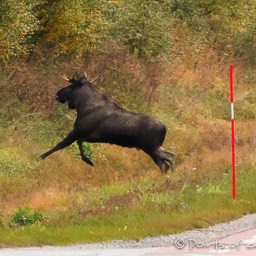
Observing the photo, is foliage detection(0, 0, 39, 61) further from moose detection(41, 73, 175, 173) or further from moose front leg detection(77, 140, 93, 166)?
moose front leg detection(77, 140, 93, 166)

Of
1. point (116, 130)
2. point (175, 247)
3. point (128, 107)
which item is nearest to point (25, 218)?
point (175, 247)

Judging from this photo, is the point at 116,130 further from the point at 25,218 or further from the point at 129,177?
the point at 25,218

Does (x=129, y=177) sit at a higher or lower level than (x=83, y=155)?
lower

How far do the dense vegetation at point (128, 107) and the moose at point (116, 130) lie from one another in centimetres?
50

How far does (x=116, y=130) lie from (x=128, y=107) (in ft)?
18.0

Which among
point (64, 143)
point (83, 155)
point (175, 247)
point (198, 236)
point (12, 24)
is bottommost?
point (83, 155)

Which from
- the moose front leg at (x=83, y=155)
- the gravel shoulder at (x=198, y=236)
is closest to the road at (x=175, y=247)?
the gravel shoulder at (x=198, y=236)

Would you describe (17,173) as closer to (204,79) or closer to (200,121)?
(200,121)

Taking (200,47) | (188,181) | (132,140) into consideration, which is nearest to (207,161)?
(132,140)

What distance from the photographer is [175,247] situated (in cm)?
1345

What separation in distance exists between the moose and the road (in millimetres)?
7753

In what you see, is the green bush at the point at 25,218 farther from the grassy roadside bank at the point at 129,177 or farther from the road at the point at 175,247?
the road at the point at 175,247

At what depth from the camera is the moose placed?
74.1ft

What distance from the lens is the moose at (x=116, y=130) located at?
22.6 meters
